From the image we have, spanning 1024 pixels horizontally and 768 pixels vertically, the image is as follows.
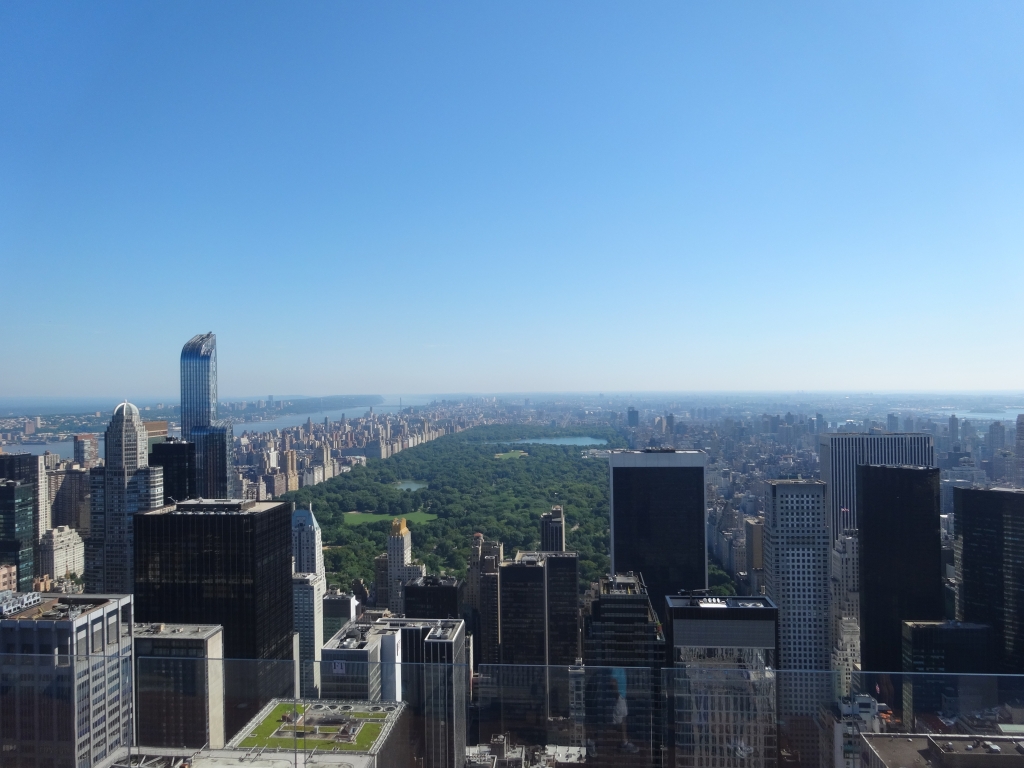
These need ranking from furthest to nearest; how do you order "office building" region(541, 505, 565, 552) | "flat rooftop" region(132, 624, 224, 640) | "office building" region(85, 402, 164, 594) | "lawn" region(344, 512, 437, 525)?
"lawn" region(344, 512, 437, 525) < "office building" region(541, 505, 565, 552) < "office building" region(85, 402, 164, 594) < "flat rooftop" region(132, 624, 224, 640)

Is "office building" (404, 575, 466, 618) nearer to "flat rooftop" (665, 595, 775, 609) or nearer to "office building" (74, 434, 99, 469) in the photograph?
"flat rooftop" (665, 595, 775, 609)

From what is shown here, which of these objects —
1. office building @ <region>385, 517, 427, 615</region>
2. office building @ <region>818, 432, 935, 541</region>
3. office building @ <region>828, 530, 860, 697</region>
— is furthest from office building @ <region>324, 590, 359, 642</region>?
office building @ <region>818, 432, 935, 541</region>

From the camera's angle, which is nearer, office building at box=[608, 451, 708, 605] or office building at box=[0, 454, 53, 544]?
office building at box=[0, 454, 53, 544]

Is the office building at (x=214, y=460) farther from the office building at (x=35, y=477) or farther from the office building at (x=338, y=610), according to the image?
the office building at (x=338, y=610)

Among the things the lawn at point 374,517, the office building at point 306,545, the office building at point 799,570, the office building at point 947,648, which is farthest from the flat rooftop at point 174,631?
the lawn at point 374,517

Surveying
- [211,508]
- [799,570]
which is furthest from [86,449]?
[799,570]

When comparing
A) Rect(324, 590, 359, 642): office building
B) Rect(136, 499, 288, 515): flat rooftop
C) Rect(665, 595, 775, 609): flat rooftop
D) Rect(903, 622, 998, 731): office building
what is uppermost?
Rect(136, 499, 288, 515): flat rooftop

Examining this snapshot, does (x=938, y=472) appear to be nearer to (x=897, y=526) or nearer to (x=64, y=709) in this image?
(x=897, y=526)

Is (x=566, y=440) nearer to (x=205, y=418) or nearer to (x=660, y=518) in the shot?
(x=660, y=518)
